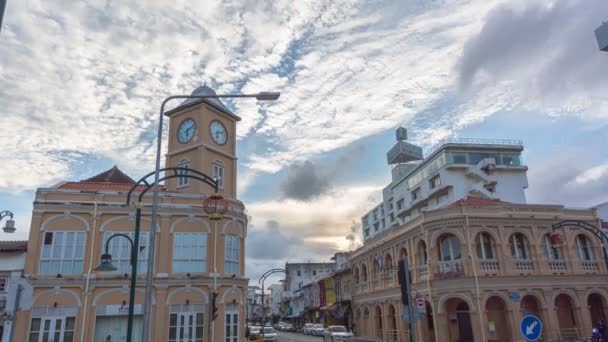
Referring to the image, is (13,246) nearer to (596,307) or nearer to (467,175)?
(596,307)

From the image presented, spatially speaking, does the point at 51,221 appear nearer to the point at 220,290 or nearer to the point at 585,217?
the point at 220,290

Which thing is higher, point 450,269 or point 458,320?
point 450,269

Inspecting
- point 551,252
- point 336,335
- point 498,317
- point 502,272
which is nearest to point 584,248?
point 551,252

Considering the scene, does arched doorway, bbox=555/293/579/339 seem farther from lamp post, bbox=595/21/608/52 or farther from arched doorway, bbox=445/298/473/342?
lamp post, bbox=595/21/608/52

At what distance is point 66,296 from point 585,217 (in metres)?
35.6

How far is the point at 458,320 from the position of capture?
3130 centimetres

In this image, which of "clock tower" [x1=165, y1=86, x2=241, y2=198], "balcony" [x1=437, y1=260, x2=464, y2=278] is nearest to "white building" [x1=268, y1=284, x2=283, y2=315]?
"clock tower" [x1=165, y1=86, x2=241, y2=198]

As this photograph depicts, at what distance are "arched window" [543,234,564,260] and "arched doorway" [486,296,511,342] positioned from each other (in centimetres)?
514

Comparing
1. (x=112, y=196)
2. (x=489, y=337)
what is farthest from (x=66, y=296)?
(x=489, y=337)

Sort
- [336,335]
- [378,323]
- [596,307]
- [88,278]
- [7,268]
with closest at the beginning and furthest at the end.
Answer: [88,278], [7,268], [596,307], [378,323], [336,335]

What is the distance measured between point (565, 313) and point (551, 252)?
14.0 ft

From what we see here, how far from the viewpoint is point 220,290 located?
91.7 feet

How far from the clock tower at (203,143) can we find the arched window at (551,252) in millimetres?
22928

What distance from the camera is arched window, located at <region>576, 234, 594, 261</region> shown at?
1286 inches
